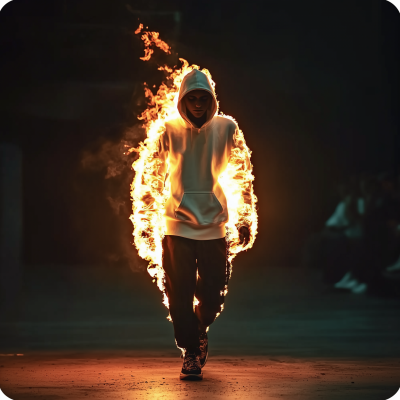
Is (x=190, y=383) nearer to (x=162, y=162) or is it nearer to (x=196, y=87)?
(x=162, y=162)

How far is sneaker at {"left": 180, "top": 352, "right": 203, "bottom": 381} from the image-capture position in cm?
575

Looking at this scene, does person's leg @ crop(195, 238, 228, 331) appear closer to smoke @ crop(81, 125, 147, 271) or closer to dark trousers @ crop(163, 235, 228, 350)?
dark trousers @ crop(163, 235, 228, 350)

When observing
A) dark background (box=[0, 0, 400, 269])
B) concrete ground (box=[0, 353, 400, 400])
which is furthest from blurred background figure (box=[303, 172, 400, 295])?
concrete ground (box=[0, 353, 400, 400])

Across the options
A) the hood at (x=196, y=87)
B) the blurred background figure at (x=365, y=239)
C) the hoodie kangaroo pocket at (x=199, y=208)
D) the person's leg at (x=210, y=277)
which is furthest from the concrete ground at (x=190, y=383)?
the blurred background figure at (x=365, y=239)

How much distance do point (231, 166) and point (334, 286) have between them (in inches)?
260

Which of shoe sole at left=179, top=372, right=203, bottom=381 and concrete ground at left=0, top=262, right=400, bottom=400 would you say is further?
shoe sole at left=179, top=372, right=203, bottom=381

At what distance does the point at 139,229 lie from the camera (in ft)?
20.7

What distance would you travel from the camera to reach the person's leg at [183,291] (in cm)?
588

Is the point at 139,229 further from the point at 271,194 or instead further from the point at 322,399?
the point at 271,194

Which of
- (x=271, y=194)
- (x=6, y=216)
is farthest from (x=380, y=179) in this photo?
(x=6, y=216)

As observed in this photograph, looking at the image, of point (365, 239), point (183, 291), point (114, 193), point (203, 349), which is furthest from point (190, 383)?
point (114, 193)

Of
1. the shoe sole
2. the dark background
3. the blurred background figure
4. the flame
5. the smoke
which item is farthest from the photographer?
the smoke

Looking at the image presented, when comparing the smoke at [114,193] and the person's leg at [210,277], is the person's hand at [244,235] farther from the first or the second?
the smoke at [114,193]

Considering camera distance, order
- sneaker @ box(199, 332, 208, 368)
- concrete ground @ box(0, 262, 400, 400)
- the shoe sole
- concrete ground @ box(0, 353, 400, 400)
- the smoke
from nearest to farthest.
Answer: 1. concrete ground @ box(0, 353, 400, 400)
2. concrete ground @ box(0, 262, 400, 400)
3. the shoe sole
4. sneaker @ box(199, 332, 208, 368)
5. the smoke
